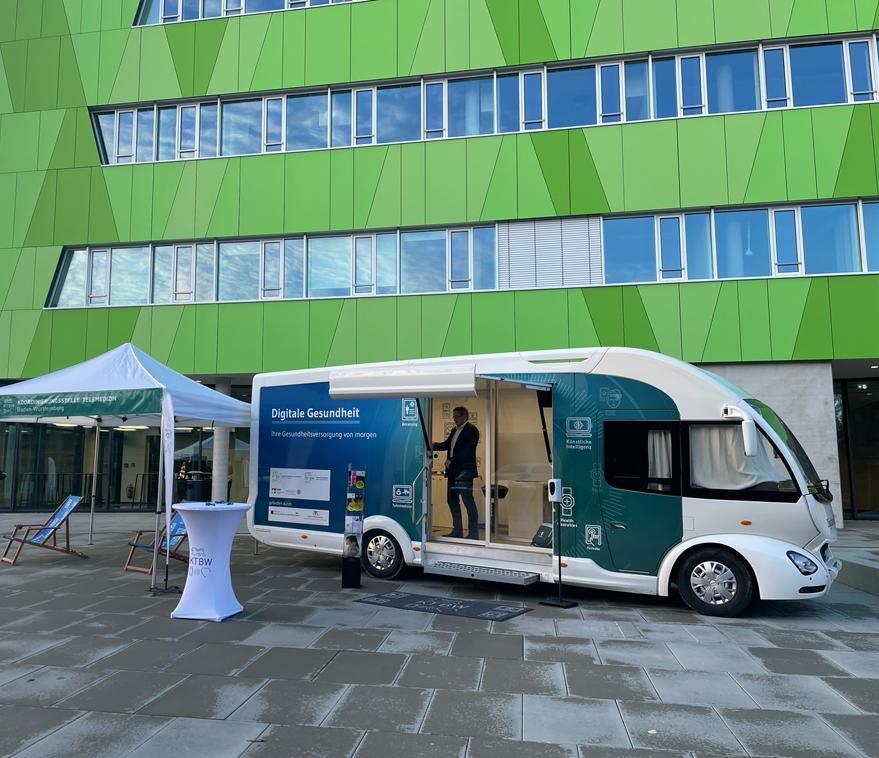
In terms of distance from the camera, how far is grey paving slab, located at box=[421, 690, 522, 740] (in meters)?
4.42

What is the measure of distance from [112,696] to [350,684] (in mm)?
1658

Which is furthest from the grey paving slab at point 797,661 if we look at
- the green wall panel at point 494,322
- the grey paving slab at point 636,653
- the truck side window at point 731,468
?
the green wall panel at point 494,322

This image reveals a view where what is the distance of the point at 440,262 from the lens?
16.2 m

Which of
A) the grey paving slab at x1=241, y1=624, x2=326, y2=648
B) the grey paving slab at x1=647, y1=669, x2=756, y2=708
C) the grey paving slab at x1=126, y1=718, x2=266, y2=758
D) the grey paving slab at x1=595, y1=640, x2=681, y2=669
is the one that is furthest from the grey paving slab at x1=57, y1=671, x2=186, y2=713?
the grey paving slab at x1=647, y1=669, x2=756, y2=708

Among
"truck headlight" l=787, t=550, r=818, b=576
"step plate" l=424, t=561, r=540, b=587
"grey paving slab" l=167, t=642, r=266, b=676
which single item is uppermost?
"truck headlight" l=787, t=550, r=818, b=576

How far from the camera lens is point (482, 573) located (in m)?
8.59

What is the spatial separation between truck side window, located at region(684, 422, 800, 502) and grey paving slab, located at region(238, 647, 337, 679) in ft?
14.0

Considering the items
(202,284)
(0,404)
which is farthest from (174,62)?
(0,404)

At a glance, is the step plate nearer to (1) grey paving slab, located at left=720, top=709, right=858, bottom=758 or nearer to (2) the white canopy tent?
(2) the white canopy tent

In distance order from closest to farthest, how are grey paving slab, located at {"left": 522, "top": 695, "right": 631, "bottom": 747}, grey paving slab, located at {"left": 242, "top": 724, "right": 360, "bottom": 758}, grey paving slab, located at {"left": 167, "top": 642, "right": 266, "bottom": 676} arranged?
grey paving slab, located at {"left": 242, "top": 724, "right": 360, "bottom": 758} → grey paving slab, located at {"left": 522, "top": 695, "right": 631, "bottom": 747} → grey paving slab, located at {"left": 167, "top": 642, "right": 266, "bottom": 676}

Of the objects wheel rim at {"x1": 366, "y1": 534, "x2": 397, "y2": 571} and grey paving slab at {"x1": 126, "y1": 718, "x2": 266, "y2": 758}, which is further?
wheel rim at {"x1": 366, "y1": 534, "x2": 397, "y2": 571}

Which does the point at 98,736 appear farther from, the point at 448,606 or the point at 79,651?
the point at 448,606

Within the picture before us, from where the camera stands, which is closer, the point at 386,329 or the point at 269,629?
the point at 269,629

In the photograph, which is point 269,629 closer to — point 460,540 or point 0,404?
point 460,540
